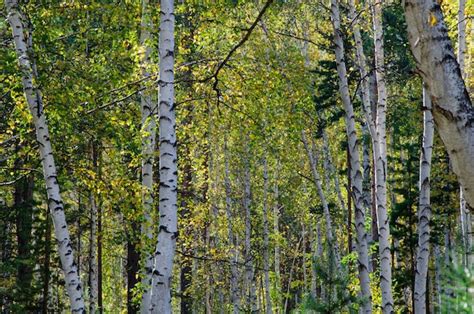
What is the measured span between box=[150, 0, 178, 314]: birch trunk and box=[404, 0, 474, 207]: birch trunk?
4684 mm

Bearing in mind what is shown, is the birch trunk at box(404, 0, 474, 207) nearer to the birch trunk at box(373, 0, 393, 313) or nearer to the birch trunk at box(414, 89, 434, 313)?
the birch trunk at box(414, 89, 434, 313)

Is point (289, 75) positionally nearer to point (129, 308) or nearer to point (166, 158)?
point (166, 158)

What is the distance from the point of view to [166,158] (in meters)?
6.36

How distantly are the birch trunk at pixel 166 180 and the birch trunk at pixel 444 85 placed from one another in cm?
468

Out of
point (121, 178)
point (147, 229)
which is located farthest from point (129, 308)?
point (121, 178)

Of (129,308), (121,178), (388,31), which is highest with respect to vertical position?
(388,31)

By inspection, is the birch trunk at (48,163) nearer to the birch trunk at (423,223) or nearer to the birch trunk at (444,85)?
the birch trunk at (423,223)

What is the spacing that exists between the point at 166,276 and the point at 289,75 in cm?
529

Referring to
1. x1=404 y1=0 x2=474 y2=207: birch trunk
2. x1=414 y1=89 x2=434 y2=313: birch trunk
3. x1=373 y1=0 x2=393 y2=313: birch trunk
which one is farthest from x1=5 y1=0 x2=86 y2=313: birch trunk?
x1=404 y1=0 x2=474 y2=207: birch trunk

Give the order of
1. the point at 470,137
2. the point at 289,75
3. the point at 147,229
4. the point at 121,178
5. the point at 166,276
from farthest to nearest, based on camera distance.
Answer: the point at 289,75 → the point at 147,229 → the point at 121,178 → the point at 166,276 → the point at 470,137

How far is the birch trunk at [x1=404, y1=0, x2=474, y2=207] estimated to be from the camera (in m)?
1.77

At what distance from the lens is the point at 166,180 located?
6336 mm

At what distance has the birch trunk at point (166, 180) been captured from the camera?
20.2ft

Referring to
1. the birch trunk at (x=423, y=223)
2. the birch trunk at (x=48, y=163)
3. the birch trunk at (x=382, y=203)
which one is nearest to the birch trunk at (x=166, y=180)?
the birch trunk at (x=48, y=163)
